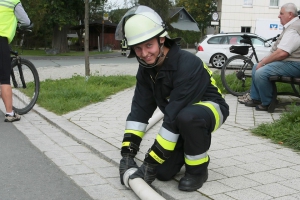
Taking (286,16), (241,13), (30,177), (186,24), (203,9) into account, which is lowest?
(30,177)

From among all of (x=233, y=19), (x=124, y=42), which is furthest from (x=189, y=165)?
(x=233, y=19)

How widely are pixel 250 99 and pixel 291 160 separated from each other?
128 inches

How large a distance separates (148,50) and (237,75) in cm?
530

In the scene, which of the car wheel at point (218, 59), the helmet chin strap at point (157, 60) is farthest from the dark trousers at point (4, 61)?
the car wheel at point (218, 59)

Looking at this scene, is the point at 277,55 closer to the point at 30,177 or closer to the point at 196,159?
the point at 196,159

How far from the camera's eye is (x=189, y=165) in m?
3.59

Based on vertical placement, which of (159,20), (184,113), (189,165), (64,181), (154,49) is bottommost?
(64,181)

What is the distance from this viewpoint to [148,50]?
11.3ft

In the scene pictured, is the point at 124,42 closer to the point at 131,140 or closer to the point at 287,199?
the point at 131,140

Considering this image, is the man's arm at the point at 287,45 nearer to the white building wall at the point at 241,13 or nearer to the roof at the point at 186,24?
the white building wall at the point at 241,13

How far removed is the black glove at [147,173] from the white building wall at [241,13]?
1376 inches

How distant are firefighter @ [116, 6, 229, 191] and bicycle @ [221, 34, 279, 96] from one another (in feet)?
16.0

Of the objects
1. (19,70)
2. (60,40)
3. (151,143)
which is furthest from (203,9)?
(151,143)

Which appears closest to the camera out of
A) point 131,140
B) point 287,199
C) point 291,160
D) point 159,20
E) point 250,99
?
point 287,199
